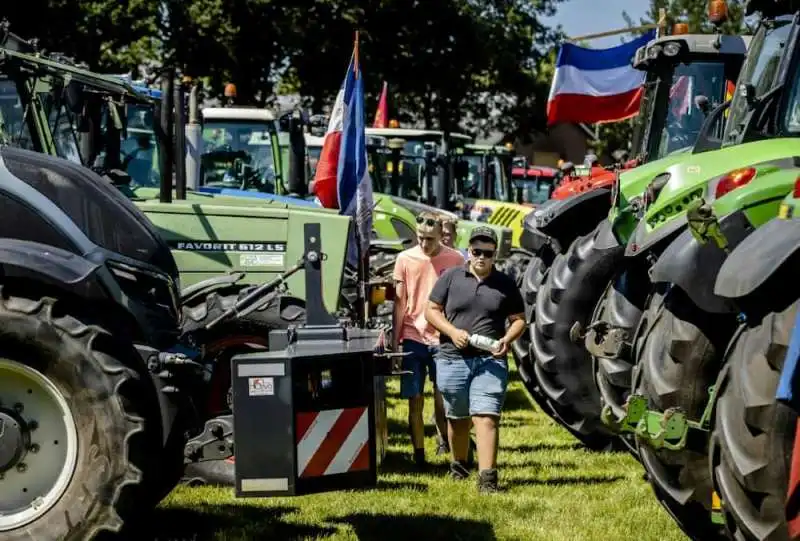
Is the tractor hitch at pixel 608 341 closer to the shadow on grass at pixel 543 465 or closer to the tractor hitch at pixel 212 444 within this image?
the tractor hitch at pixel 212 444

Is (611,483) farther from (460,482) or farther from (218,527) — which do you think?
(218,527)

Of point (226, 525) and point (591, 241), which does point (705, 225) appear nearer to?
point (226, 525)

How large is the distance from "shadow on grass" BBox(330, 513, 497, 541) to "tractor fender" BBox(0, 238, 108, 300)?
2199mm

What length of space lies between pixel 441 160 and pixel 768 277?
15.0 metres

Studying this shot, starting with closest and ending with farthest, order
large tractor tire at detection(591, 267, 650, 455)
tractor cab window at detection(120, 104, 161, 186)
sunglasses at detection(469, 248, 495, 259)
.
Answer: large tractor tire at detection(591, 267, 650, 455) → sunglasses at detection(469, 248, 495, 259) → tractor cab window at detection(120, 104, 161, 186)

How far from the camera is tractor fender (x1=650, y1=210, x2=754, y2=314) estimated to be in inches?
215

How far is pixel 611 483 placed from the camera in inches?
352

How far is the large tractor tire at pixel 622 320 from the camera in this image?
7410 mm

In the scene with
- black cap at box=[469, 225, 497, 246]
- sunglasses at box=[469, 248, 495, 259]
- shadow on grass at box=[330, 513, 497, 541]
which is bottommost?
shadow on grass at box=[330, 513, 497, 541]

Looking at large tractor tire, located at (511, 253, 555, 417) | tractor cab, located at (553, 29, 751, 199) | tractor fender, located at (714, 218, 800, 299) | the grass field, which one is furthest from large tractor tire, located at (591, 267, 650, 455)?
tractor cab, located at (553, 29, 751, 199)

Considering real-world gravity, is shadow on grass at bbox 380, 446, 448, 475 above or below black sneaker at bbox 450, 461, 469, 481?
below

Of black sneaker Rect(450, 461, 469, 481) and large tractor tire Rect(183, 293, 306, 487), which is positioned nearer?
large tractor tire Rect(183, 293, 306, 487)

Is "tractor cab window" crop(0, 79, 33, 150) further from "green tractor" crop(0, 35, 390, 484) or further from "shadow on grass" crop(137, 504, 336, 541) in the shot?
"shadow on grass" crop(137, 504, 336, 541)

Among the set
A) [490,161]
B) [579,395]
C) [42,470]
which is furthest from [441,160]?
[42,470]
